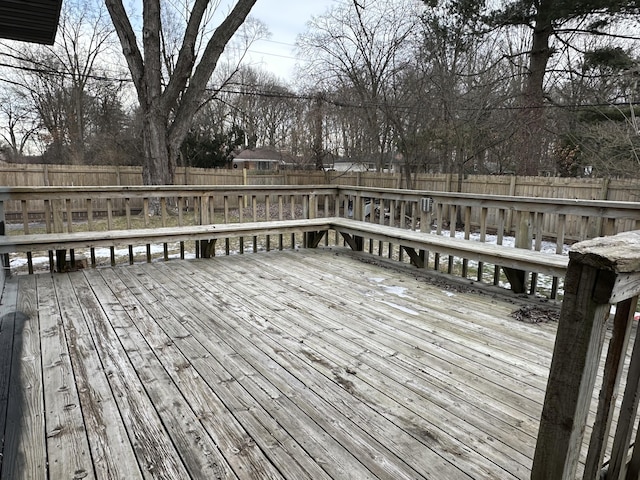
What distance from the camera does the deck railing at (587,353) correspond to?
91 centimetres

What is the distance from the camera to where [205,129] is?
1772cm

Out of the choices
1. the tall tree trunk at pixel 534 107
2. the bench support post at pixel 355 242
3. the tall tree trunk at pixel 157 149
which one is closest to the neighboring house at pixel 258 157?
the tall tree trunk at pixel 534 107

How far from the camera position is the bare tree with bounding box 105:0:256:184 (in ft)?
22.6

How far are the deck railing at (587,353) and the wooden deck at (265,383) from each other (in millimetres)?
471

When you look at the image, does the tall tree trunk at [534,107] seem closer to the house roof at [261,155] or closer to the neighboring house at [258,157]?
the neighboring house at [258,157]

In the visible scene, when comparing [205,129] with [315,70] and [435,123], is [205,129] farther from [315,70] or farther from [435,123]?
[435,123]

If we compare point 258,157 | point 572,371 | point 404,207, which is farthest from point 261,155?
point 572,371

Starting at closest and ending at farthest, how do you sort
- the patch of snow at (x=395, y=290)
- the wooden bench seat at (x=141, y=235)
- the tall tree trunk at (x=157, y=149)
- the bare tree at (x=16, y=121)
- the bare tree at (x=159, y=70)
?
the patch of snow at (x=395, y=290)
the wooden bench seat at (x=141, y=235)
the bare tree at (x=159, y=70)
the tall tree trunk at (x=157, y=149)
the bare tree at (x=16, y=121)

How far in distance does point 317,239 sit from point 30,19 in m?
3.63

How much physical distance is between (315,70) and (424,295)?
12945mm

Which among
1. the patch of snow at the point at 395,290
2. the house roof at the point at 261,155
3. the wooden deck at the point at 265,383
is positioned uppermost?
the house roof at the point at 261,155

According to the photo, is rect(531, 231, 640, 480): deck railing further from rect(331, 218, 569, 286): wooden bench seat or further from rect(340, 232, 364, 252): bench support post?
rect(340, 232, 364, 252): bench support post

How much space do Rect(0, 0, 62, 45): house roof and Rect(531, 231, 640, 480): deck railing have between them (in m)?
3.59

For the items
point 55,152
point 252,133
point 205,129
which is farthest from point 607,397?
point 55,152
